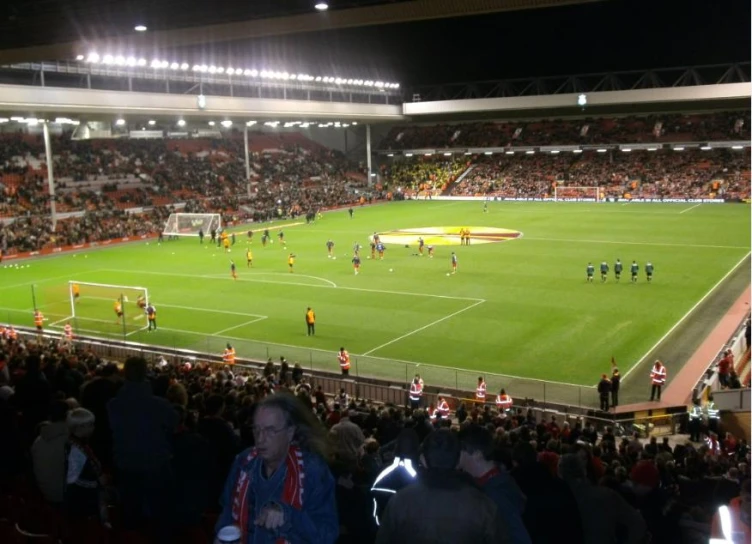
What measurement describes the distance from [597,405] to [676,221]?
3867 cm

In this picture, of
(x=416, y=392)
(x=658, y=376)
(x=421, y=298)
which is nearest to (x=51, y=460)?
(x=416, y=392)

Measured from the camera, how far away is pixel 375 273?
37094mm

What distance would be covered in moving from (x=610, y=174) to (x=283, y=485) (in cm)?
7917

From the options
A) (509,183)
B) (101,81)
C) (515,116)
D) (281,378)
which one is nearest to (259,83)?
(101,81)

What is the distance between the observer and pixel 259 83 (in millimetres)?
65875

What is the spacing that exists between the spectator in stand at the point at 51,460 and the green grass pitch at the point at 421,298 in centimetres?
1559

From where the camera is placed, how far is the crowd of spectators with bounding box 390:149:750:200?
71.7 metres

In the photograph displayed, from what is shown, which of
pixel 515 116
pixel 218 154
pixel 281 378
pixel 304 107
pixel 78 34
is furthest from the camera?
pixel 515 116

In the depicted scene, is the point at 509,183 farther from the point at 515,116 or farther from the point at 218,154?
the point at 218,154

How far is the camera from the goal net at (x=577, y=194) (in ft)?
244

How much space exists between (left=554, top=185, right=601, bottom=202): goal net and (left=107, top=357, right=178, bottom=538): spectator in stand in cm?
7122

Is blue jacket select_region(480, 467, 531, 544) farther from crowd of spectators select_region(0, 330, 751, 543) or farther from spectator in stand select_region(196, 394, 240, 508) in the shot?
spectator in stand select_region(196, 394, 240, 508)

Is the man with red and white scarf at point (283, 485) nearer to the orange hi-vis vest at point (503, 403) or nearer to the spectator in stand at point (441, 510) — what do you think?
the spectator in stand at point (441, 510)

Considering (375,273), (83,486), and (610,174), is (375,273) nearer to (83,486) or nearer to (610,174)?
(83,486)
